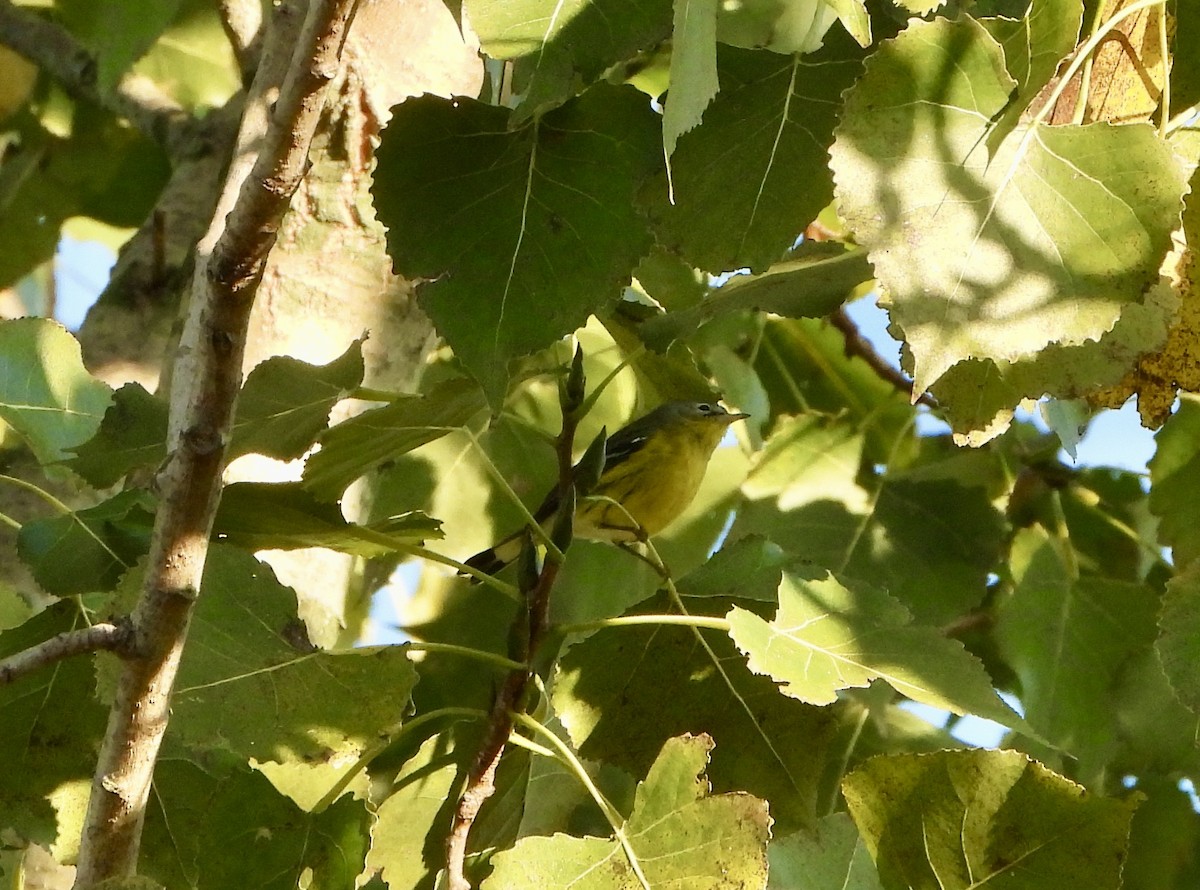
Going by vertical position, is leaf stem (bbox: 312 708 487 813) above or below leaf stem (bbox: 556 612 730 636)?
below

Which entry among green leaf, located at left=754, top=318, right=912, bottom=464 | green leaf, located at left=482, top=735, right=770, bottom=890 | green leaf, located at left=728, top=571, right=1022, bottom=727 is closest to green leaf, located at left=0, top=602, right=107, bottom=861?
green leaf, located at left=482, top=735, right=770, bottom=890

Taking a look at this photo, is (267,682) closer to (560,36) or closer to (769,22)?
(560,36)

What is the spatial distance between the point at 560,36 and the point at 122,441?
48cm

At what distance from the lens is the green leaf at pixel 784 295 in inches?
37.9

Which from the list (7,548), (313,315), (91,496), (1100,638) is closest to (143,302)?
(91,496)

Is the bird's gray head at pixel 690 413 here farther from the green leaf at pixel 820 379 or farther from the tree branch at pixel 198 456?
the tree branch at pixel 198 456

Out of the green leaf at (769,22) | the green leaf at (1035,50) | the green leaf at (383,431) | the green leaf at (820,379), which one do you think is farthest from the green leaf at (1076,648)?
the green leaf at (1035,50)

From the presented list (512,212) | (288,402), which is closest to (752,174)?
(512,212)

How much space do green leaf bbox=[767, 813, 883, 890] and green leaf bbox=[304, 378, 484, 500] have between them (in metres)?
0.41

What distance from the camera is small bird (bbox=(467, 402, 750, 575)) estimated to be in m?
1.95

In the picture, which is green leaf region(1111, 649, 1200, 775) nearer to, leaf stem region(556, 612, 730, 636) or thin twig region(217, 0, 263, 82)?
leaf stem region(556, 612, 730, 636)

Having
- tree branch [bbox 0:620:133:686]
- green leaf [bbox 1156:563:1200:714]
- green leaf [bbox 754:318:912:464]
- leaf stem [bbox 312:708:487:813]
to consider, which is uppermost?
tree branch [bbox 0:620:133:686]

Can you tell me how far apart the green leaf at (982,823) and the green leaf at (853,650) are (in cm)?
5


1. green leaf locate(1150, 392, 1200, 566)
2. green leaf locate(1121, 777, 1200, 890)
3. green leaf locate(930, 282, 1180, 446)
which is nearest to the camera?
green leaf locate(930, 282, 1180, 446)
